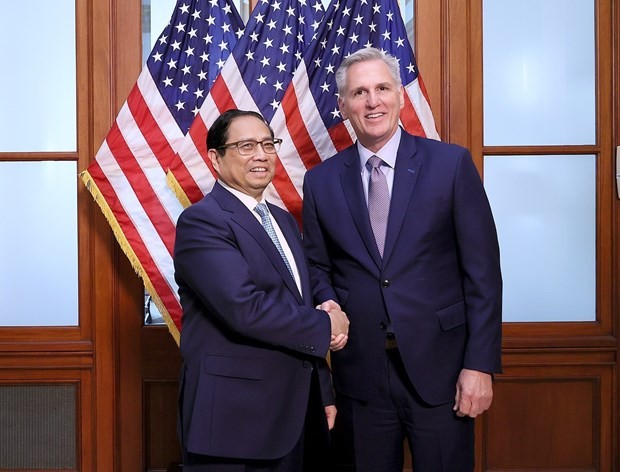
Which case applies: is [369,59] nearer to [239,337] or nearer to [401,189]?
[401,189]

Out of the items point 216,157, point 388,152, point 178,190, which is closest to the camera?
point 216,157

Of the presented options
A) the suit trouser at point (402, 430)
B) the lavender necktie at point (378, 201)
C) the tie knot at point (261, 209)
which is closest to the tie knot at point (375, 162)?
the lavender necktie at point (378, 201)

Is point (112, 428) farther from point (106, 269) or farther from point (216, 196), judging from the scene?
point (216, 196)

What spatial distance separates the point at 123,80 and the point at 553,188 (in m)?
1.81

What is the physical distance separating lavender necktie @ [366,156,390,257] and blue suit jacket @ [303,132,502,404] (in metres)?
0.02

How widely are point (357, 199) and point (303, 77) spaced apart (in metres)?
0.76

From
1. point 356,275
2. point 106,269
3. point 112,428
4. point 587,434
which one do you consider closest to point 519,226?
point 587,434

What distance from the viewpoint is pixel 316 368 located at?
1.80m

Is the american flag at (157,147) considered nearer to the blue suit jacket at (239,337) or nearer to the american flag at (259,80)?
the american flag at (259,80)

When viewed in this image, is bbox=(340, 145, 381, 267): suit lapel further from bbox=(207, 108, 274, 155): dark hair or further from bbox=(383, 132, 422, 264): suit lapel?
bbox=(207, 108, 274, 155): dark hair

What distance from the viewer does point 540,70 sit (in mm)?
2684

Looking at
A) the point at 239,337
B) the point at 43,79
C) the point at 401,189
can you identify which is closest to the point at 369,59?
the point at 401,189

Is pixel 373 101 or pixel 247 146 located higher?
pixel 373 101

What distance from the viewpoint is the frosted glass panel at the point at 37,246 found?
8.75 feet
